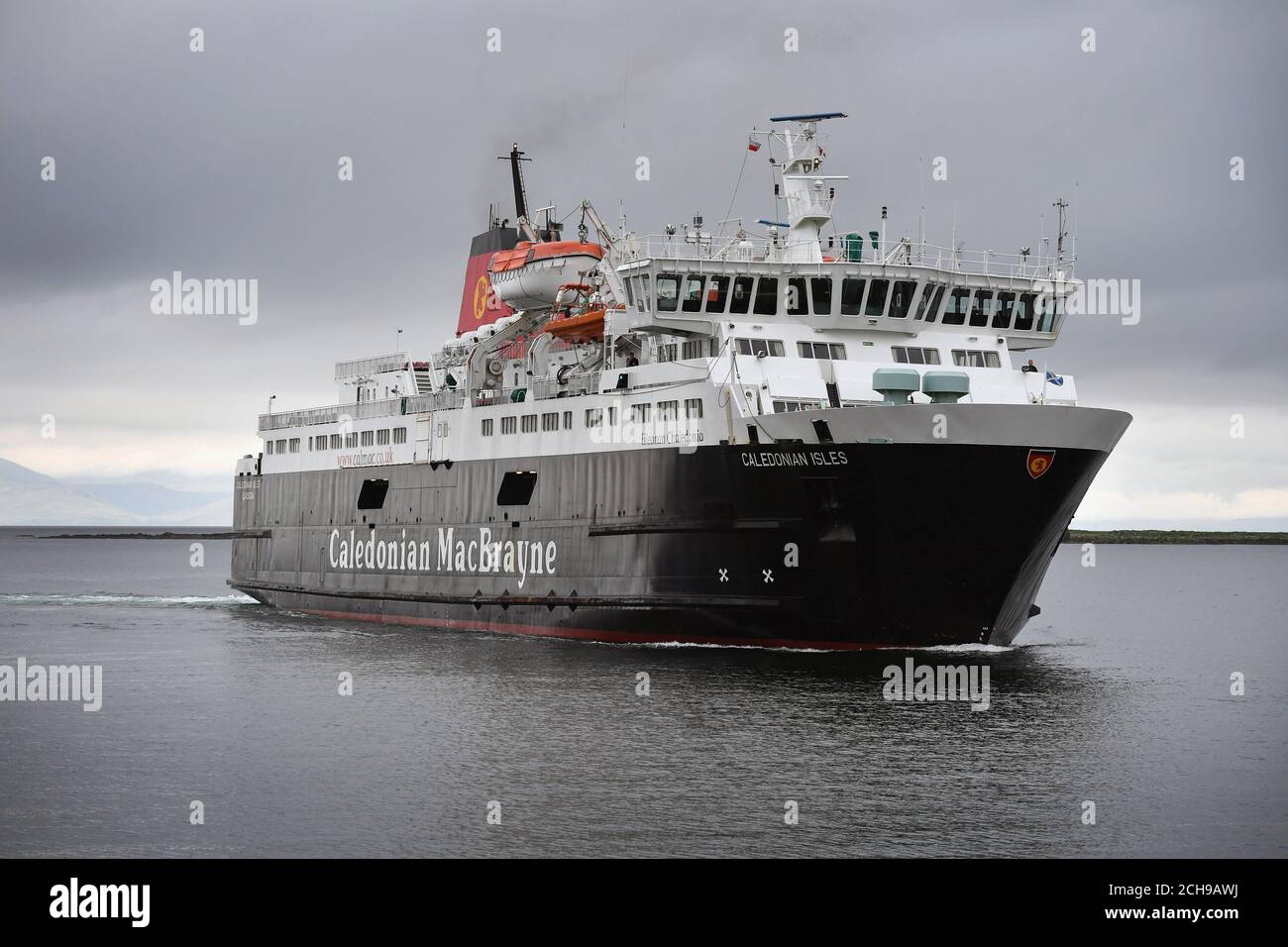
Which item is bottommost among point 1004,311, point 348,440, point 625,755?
point 625,755

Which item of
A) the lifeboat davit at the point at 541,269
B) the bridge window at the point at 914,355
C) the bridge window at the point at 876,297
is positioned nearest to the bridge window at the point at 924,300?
the bridge window at the point at 914,355

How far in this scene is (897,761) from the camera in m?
21.4

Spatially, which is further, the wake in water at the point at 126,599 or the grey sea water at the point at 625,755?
the wake in water at the point at 126,599

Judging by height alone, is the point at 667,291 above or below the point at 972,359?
above

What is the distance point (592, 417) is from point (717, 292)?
4.23 m

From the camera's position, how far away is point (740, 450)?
Result: 28953mm

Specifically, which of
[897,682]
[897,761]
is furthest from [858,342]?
[897,761]

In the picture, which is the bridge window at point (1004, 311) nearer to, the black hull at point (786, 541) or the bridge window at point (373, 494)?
the black hull at point (786, 541)

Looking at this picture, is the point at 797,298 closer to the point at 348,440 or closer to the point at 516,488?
the point at 516,488

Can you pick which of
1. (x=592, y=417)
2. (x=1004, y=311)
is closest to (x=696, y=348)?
(x=592, y=417)

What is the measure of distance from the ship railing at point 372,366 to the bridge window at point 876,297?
17.4 meters

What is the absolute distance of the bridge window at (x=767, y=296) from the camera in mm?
31478

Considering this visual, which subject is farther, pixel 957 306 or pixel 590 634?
pixel 590 634
